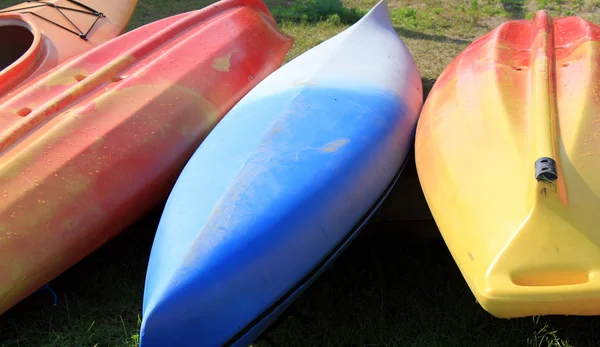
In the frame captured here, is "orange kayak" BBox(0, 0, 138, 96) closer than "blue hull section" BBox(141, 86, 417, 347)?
No

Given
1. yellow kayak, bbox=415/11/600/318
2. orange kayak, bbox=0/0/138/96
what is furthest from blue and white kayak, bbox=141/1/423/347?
orange kayak, bbox=0/0/138/96

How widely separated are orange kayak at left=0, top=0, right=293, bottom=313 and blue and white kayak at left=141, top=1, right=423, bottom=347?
0.25 m

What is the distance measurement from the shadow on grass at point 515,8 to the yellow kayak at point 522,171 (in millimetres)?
2690

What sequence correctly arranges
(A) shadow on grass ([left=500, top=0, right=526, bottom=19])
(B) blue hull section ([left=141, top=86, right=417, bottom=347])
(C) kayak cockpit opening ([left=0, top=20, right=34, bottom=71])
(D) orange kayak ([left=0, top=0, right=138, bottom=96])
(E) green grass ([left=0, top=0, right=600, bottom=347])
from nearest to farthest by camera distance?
1. (B) blue hull section ([left=141, top=86, right=417, bottom=347])
2. (E) green grass ([left=0, top=0, right=600, bottom=347])
3. (D) orange kayak ([left=0, top=0, right=138, bottom=96])
4. (C) kayak cockpit opening ([left=0, top=20, right=34, bottom=71])
5. (A) shadow on grass ([left=500, top=0, right=526, bottom=19])

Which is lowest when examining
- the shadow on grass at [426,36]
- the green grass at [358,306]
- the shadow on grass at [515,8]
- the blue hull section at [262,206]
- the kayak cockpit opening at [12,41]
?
the shadow on grass at [515,8]

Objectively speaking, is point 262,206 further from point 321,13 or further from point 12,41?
point 321,13

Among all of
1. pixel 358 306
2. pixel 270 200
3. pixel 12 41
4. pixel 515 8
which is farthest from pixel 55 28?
pixel 515 8

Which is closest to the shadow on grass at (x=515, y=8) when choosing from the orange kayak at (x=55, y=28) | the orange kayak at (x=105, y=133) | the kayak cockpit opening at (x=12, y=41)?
the orange kayak at (x=105, y=133)

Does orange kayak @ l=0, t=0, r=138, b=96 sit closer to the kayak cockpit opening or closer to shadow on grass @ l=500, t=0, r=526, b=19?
the kayak cockpit opening

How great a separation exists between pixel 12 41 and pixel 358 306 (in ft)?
8.74

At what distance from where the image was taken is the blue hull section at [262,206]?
70.7 inches

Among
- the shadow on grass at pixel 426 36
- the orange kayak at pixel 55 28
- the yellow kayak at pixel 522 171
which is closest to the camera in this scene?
the yellow kayak at pixel 522 171

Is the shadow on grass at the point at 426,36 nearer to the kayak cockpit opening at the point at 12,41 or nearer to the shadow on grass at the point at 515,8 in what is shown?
the shadow on grass at the point at 515,8

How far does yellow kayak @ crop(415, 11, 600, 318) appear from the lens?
1.66 m
